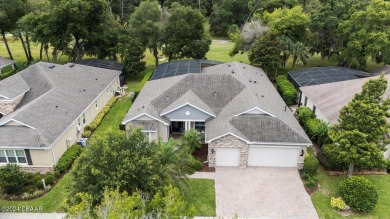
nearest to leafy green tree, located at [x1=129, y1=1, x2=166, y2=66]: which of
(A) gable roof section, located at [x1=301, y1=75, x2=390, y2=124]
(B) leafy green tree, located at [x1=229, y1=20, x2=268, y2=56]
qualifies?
(B) leafy green tree, located at [x1=229, y1=20, x2=268, y2=56]

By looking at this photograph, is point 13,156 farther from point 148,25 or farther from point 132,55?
point 148,25

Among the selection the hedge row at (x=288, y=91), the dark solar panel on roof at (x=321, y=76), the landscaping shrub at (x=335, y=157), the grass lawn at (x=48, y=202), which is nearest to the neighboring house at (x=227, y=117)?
the landscaping shrub at (x=335, y=157)

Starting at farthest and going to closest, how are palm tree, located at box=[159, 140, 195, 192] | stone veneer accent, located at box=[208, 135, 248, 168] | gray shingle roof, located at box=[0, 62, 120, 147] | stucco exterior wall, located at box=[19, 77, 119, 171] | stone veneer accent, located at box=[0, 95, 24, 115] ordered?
stone veneer accent, located at box=[0, 95, 24, 115]
gray shingle roof, located at box=[0, 62, 120, 147]
stone veneer accent, located at box=[208, 135, 248, 168]
stucco exterior wall, located at box=[19, 77, 119, 171]
palm tree, located at box=[159, 140, 195, 192]

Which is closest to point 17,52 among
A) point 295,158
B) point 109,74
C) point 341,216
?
point 109,74

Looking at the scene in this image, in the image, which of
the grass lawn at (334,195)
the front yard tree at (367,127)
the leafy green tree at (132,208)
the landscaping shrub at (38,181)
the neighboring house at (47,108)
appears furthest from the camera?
the neighboring house at (47,108)

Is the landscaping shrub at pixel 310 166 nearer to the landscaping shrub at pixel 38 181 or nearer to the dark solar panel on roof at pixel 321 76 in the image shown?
the dark solar panel on roof at pixel 321 76

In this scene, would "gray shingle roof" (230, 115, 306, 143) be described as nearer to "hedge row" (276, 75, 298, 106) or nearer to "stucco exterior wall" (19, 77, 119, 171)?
"hedge row" (276, 75, 298, 106)
